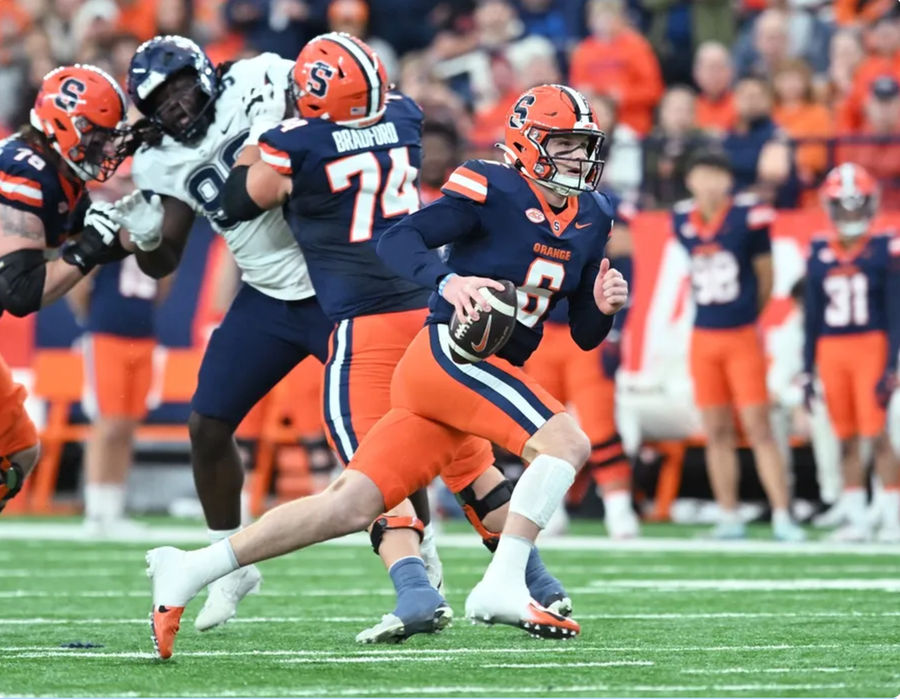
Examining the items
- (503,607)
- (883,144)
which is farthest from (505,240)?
(883,144)

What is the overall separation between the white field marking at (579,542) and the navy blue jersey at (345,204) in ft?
11.9

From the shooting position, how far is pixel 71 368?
39.9 feet

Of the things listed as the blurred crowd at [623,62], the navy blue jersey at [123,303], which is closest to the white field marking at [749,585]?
the blurred crowd at [623,62]

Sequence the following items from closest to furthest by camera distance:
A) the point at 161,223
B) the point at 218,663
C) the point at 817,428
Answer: the point at 218,663, the point at 161,223, the point at 817,428

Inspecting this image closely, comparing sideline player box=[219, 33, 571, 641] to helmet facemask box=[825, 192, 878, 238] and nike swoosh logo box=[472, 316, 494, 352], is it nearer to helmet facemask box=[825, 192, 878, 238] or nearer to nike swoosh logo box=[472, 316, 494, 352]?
nike swoosh logo box=[472, 316, 494, 352]

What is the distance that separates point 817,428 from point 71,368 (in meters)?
4.84

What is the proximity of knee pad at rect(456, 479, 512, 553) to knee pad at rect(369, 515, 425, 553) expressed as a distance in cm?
23

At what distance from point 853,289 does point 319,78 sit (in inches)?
191

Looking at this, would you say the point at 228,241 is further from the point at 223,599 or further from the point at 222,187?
the point at 223,599

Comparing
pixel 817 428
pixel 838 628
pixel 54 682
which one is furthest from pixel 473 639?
pixel 817 428

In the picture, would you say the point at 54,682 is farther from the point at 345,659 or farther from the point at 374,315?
the point at 374,315

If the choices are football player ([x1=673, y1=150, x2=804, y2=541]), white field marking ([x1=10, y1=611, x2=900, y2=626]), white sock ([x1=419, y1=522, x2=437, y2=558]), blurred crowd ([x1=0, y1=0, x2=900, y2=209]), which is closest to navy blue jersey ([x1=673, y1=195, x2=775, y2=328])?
football player ([x1=673, y1=150, x2=804, y2=541])

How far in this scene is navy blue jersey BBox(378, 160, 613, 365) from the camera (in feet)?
16.2

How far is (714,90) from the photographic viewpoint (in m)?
12.3
